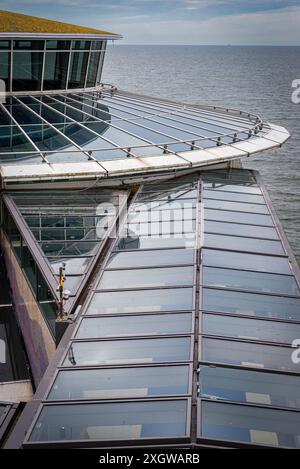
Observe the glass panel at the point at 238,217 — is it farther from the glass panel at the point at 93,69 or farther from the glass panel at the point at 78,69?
the glass panel at the point at 93,69

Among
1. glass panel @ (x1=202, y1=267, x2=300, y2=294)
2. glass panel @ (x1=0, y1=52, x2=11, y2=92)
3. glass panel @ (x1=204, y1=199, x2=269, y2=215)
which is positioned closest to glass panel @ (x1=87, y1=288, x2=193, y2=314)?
glass panel @ (x1=202, y1=267, x2=300, y2=294)

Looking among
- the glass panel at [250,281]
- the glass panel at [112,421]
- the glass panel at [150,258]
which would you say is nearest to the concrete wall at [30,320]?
the glass panel at [150,258]

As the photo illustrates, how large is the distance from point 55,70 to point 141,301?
23669mm

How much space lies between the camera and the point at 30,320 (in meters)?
19.7

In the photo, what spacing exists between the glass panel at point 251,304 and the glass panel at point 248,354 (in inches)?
57.6

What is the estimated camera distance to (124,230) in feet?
59.7

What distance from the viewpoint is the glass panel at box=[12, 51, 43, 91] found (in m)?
32.3

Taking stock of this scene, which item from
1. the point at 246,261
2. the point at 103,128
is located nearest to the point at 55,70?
the point at 103,128

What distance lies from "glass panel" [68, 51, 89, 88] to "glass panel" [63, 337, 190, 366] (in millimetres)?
26144
